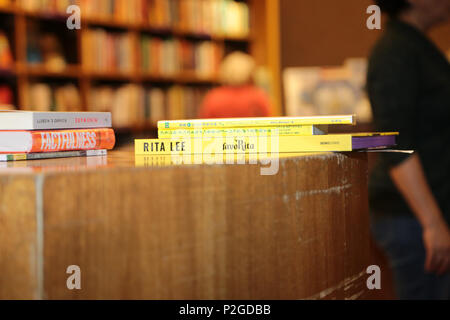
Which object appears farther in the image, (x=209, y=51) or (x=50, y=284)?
(x=209, y=51)

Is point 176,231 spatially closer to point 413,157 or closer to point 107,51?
point 413,157

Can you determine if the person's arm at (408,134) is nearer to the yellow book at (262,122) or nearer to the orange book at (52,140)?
the yellow book at (262,122)

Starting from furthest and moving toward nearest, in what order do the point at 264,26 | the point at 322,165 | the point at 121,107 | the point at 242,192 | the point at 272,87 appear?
the point at 264,26, the point at 272,87, the point at 121,107, the point at 322,165, the point at 242,192

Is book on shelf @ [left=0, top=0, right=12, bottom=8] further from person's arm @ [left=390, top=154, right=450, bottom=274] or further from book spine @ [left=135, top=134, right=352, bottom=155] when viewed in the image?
book spine @ [left=135, top=134, right=352, bottom=155]

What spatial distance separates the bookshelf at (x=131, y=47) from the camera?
3.51 m

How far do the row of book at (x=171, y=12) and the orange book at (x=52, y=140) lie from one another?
270cm

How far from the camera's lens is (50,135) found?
38.9 inches

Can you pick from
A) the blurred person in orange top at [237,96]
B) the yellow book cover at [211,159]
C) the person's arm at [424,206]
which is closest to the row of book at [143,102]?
the blurred person in orange top at [237,96]

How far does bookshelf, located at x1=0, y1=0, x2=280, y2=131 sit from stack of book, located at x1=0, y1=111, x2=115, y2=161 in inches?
101

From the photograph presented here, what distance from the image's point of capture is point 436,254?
155 cm

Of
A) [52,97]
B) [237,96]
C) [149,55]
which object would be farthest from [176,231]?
[149,55]

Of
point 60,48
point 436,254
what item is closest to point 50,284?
point 436,254

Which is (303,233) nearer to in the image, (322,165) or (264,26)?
(322,165)

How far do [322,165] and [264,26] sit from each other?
4.52 metres
